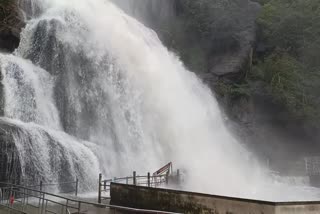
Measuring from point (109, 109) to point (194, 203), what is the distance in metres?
14.8

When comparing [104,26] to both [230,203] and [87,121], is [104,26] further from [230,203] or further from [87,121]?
[230,203]

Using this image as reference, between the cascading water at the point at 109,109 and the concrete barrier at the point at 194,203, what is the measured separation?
4899 mm

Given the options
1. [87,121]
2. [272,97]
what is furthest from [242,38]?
[87,121]

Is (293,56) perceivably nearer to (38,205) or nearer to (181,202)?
(181,202)

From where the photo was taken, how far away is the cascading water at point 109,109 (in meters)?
17.8

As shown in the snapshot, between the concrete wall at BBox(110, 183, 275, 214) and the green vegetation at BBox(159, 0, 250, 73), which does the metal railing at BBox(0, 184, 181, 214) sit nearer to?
the concrete wall at BBox(110, 183, 275, 214)

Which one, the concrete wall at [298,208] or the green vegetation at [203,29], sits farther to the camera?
the green vegetation at [203,29]

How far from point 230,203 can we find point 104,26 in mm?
22886

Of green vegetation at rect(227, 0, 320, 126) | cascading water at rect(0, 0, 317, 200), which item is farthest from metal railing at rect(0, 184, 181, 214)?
green vegetation at rect(227, 0, 320, 126)

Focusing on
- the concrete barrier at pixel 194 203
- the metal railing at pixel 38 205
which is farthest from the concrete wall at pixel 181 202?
the metal railing at pixel 38 205

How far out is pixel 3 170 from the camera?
44.6 ft

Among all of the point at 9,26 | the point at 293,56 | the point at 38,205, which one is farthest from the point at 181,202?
the point at 293,56

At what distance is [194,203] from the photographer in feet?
33.2

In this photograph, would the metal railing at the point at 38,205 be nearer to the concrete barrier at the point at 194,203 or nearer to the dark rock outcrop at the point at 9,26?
the concrete barrier at the point at 194,203
